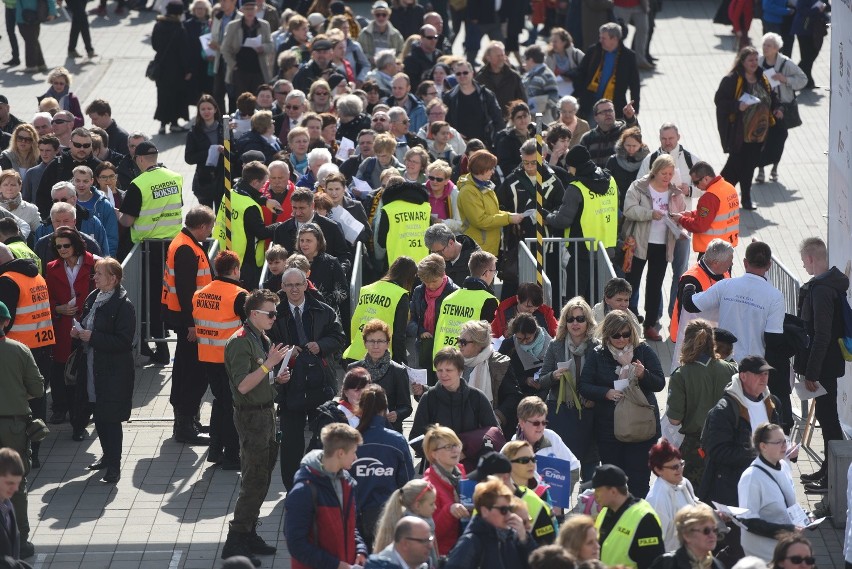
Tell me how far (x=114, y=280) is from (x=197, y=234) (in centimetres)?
123

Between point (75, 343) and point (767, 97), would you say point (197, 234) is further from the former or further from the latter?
point (767, 97)

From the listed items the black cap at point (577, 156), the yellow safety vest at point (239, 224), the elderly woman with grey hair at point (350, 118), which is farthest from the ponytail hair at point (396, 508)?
the elderly woman with grey hair at point (350, 118)

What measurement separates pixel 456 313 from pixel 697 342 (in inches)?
85.9

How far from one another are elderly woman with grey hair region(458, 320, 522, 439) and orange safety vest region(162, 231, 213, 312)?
109 inches

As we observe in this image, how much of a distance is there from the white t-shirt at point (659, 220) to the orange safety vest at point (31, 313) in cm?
600

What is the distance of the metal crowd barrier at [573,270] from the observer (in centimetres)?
1513

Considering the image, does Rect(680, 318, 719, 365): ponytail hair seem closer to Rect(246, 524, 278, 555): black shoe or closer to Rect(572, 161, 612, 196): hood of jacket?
Rect(246, 524, 278, 555): black shoe

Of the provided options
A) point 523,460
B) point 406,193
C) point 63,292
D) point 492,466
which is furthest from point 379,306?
point 492,466

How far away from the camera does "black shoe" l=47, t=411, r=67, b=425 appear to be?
46.7 feet

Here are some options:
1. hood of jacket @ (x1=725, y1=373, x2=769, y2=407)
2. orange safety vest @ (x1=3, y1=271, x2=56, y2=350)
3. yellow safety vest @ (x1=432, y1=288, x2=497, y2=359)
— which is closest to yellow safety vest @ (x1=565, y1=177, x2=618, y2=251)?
yellow safety vest @ (x1=432, y1=288, x2=497, y2=359)

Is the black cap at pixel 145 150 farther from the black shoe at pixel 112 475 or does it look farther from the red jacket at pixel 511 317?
the red jacket at pixel 511 317

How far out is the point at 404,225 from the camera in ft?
49.3

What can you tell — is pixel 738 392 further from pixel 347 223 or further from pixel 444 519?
pixel 347 223

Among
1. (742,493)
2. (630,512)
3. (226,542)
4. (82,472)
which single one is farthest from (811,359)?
(82,472)
